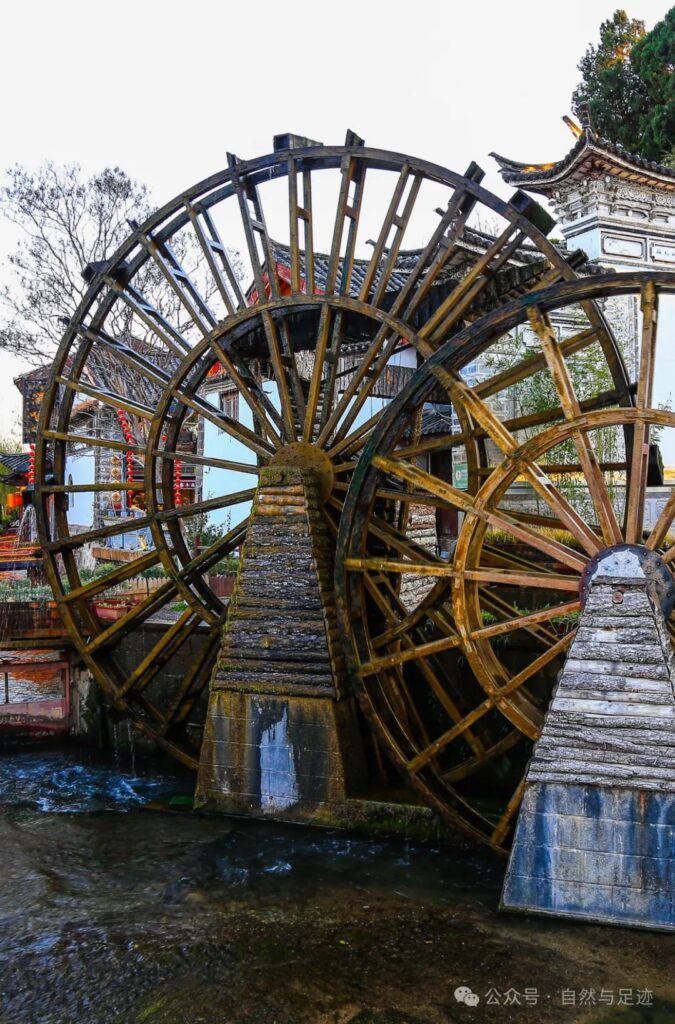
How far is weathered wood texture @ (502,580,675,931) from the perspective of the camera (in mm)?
6160

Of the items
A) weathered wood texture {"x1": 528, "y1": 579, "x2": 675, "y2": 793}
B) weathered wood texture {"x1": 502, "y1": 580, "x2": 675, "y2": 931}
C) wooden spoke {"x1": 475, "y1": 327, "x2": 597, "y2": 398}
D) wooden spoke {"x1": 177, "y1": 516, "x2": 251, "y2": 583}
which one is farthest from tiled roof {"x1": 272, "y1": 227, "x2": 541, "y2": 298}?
weathered wood texture {"x1": 502, "y1": 580, "x2": 675, "y2": 931}

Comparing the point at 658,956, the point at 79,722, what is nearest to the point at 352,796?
the point at 658,956

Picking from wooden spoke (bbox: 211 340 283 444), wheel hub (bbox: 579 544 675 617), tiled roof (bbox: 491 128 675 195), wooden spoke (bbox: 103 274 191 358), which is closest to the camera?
wheel hub (bbox: 579 544 675 617)

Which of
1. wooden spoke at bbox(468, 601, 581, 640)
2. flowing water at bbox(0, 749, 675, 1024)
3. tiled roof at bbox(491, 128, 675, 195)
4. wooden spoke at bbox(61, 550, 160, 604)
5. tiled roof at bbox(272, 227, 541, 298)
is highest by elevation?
tiled roof at bbox(491, 128, 675, 195)

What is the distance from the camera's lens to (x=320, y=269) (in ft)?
48.6

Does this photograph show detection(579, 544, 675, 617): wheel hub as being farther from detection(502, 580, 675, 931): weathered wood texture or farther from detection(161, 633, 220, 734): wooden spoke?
detection(161, 633, 220, 734): wooden spoke

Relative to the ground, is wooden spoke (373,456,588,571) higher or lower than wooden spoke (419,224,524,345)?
lower

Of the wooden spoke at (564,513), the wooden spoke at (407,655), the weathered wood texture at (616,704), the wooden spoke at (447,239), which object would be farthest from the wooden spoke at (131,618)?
the weathered wood texture at (616,704)

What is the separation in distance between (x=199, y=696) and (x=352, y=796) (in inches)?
110

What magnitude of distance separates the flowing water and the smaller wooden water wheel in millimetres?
1012

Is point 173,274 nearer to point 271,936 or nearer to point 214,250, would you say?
point 214,250

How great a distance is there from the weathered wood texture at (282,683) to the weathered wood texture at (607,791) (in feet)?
7.97

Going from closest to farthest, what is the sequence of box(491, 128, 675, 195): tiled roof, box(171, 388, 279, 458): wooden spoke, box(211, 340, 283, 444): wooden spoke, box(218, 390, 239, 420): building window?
box(211, 340, 283, 444): wooden spoke < box(171, 388, 279, 458): wooden spoke < box(491, 128, 675, 195): tiled roof < box(218, 390, 239, 420): building window

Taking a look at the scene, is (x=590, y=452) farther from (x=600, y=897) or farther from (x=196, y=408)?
(x=196, y=408)
